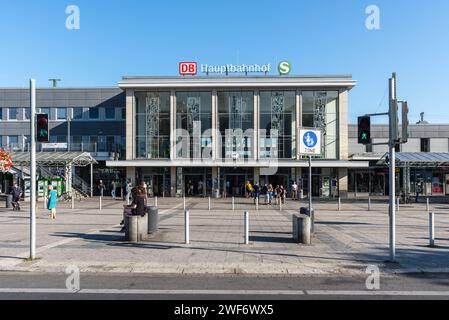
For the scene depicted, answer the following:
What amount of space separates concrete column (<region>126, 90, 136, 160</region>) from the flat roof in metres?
1.14

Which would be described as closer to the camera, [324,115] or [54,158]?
[54,158]

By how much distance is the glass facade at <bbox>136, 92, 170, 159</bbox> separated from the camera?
44281 mm

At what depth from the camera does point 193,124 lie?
145 ft

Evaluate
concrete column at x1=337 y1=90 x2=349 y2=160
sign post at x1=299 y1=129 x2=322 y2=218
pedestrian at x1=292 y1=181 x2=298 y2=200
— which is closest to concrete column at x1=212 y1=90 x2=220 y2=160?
pedestrian at x1=292 y1=181 x2=298 y2=200

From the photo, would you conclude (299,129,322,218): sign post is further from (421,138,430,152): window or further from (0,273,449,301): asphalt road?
(421,138,430,152): window

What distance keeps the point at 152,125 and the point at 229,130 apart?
777 centimetres

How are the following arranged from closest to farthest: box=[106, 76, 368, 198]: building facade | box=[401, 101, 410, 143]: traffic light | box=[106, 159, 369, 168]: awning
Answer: box=[401, 101, 410, 143]: traffic light < box=[106, 159, 369, 168]: awning < box=[106, 76, 368, 198]: building facade

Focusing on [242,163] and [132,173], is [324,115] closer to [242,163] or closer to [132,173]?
[242,163]

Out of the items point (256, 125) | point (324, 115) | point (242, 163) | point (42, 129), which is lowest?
point (242, 163)

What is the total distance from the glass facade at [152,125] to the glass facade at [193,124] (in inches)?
47.9

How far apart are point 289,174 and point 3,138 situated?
34.2 m

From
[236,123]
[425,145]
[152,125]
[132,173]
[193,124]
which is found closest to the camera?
[236,123]

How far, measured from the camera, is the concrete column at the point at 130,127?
44.1m

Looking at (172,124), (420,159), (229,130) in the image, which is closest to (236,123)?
(229,130)
